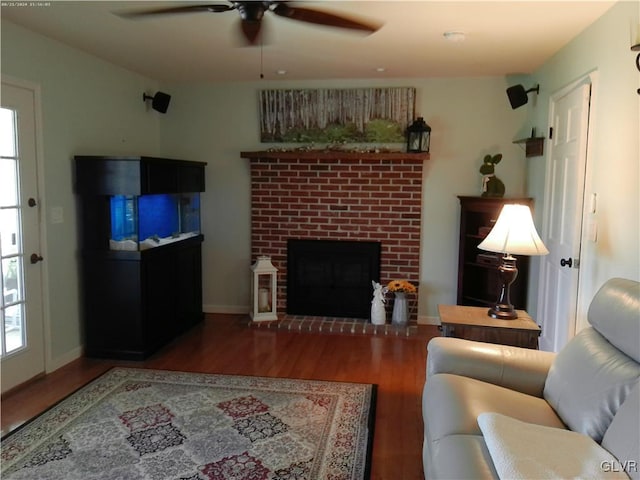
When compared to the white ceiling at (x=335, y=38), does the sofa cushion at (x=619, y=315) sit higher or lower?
lower

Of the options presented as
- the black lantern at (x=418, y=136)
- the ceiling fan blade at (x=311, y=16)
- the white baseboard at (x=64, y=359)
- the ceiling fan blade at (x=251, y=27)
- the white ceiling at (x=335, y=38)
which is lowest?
the white baseboard at (x=64, y=359)

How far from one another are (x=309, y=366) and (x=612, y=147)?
8.05 ft

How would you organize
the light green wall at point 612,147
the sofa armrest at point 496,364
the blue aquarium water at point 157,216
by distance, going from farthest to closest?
the blue aquarium water at point 157,216 < the light green wall at point 612,147 < the sofa armrest at point 496,364

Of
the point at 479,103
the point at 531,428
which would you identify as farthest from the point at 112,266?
the point at 479,103

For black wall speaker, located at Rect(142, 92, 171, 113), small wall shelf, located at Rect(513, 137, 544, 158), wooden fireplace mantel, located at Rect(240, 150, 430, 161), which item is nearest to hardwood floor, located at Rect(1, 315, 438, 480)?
wooden fireplace mantel, located at Rect(240, 150, 430, 161)

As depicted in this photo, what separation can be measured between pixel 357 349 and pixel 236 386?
1201mm

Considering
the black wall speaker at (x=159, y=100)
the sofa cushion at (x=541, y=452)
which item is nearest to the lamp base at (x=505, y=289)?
the sofa cushion at (x=541, y=452)

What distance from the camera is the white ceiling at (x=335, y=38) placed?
2.81 meters

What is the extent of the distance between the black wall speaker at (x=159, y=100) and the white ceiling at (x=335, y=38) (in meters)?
0.23

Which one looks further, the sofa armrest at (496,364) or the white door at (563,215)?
the white door at (563,215)

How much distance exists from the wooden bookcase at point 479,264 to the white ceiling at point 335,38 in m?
1.23

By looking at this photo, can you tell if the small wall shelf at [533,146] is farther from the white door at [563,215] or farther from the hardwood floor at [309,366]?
the hardwood floor at [309,366]

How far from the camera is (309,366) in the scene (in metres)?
3.78

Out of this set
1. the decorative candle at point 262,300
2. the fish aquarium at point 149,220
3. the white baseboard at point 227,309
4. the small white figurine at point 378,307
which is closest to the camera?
the fish aquarium at point 149,220
